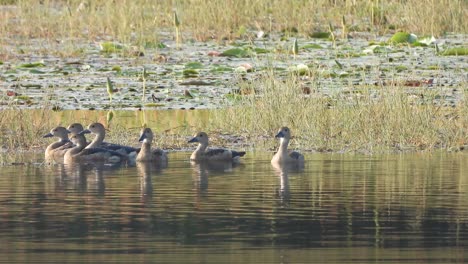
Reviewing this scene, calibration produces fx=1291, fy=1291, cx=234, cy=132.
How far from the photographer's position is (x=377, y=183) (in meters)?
12.2

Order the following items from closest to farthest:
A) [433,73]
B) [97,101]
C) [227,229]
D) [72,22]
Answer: [227,229]
[97,101]
[433,73]
[72,22]

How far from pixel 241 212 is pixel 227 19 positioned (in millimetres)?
15390

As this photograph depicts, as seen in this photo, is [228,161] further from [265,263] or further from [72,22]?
[72,22]

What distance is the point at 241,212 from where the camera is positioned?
1017 cm

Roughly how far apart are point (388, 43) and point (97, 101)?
6364mm

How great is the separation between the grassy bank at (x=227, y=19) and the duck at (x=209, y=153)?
878 centimetres

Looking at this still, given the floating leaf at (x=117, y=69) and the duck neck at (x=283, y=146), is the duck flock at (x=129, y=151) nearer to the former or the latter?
the duck neck at (x=283, y=146)

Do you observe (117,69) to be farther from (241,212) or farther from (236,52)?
(241,212)

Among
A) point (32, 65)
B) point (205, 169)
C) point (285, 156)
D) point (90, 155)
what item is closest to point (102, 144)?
point (90, 155)

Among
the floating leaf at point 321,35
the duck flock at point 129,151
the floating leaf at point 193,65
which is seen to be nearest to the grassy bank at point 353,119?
the duck flock at point 129,151

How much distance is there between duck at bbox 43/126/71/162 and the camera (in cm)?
1540

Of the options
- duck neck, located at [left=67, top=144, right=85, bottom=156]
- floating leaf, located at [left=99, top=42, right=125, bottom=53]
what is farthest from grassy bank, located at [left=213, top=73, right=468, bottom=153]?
floating leaf, located at [left=99, top=42, right=125, bottom=53]

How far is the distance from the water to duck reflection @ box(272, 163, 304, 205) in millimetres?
19

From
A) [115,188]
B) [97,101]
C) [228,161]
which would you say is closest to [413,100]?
[228,161]
